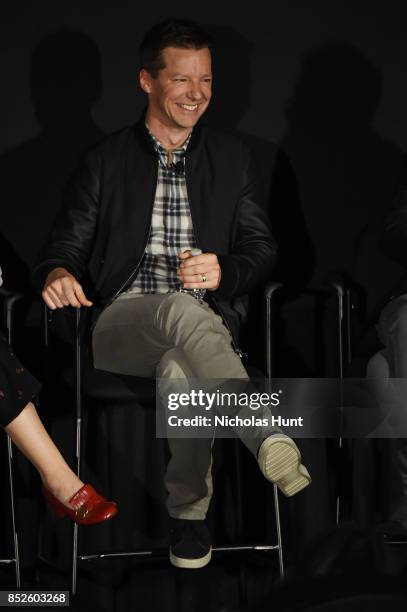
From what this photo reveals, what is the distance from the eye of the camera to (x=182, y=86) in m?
3.51

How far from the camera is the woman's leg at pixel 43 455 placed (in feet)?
9.35

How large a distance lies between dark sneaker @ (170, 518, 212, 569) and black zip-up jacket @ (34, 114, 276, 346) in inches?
25.9

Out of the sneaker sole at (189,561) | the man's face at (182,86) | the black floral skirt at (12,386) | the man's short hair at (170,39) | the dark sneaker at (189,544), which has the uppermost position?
the man's short hair at (170,39)

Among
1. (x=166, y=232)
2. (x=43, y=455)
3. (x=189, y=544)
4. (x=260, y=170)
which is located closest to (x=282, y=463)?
(x=189, y=544)

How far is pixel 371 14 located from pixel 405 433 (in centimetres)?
158

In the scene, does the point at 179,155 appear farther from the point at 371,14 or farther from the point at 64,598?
the point at 64,598

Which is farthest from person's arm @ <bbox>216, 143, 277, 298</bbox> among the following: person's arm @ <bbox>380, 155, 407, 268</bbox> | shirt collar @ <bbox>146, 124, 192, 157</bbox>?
person's arm @ <bbox>380, 155, 407, 268</bbox>

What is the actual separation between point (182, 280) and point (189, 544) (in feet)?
2.58

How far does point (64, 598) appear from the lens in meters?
1.88

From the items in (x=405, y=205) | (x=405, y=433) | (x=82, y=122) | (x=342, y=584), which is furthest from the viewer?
(x=82, y=122)

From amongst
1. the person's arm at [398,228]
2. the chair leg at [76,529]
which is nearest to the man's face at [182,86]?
the person's arm at [398,228]

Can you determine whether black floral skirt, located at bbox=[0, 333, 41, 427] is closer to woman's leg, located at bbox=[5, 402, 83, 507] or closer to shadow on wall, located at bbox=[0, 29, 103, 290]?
woman's leg, located at bbox=[5, 402, 83, 507]

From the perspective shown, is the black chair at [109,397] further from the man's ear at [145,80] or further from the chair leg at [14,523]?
the man's ear at [145,80]

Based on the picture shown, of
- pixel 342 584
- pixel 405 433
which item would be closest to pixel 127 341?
pixel 405 433
